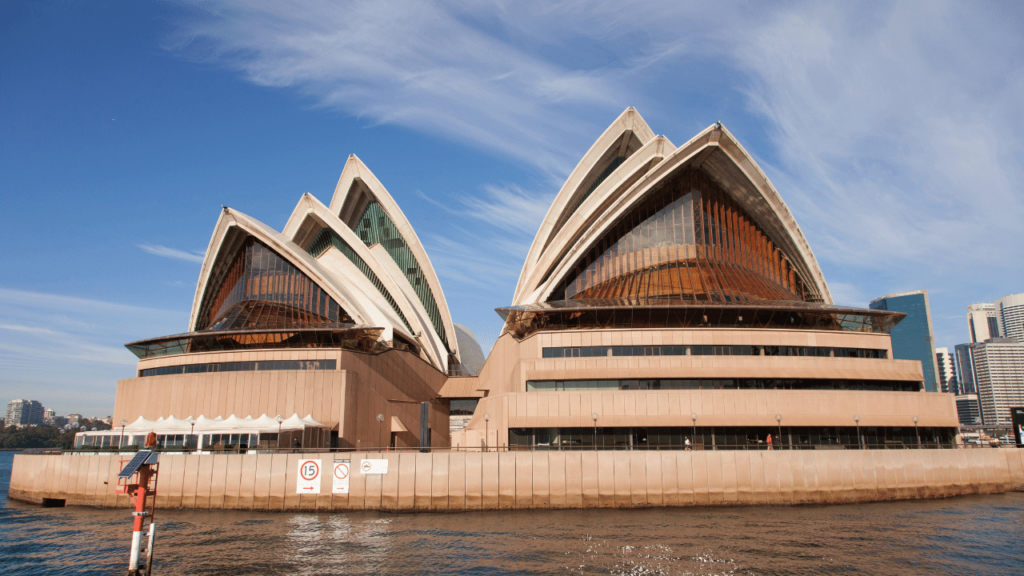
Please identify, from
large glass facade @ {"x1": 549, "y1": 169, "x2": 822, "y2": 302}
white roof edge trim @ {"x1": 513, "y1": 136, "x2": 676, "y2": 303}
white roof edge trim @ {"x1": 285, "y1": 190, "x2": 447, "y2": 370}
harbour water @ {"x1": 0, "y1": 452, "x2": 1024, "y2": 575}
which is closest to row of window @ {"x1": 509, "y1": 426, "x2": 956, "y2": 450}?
harbour water @ {"x1": 0, "y1": 452, "x2": 1024, "y2": 575}

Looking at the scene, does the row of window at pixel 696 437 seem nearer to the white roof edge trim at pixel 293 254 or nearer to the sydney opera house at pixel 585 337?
the sydney opera house at pixel 585 337

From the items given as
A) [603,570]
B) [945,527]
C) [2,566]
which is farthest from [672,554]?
[2,566]

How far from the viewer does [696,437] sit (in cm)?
3391

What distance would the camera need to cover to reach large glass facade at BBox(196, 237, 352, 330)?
45688 mm

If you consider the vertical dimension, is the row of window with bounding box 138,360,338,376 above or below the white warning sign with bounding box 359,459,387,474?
above

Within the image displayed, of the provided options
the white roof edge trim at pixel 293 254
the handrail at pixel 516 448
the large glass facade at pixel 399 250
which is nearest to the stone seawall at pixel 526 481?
the handrail at pixel 516 448

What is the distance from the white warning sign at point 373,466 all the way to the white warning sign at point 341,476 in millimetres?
643

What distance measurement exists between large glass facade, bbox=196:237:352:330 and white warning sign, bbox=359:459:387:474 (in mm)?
17244

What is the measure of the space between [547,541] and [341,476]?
1115cm

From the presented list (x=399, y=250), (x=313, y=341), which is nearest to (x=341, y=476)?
(x=313, y=341)

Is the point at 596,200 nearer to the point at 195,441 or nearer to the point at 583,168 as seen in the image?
the point at 583,168

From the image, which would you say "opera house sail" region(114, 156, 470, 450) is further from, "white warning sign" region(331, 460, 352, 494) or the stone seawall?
"white warning sign" region(331, 460, 352, 494)

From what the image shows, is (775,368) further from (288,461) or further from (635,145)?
(288,461)

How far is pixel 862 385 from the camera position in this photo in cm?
3656
